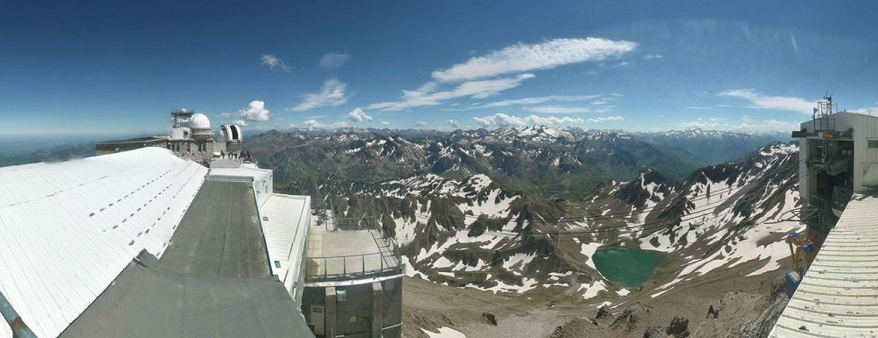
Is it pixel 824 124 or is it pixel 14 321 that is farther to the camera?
pixel 824 124

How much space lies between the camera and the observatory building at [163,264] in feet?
20.6

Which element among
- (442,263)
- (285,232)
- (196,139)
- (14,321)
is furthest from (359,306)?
(442,263)

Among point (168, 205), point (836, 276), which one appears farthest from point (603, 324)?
point (168, 205)

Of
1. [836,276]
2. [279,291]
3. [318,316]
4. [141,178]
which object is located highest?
[141,178]

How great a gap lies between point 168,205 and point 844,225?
20002 mm

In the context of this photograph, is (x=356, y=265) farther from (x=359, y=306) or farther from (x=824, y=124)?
(x=824, y=124)

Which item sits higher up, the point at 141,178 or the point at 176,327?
the point at 141,178

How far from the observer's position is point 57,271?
682 cm

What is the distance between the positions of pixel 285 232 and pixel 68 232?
9.64 metres

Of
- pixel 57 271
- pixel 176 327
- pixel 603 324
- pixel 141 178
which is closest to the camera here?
pixel 176 327

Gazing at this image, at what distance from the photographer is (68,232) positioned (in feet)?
27.0

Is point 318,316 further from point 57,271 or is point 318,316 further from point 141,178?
point 57,271

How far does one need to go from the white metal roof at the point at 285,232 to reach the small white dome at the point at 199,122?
62.9 ft

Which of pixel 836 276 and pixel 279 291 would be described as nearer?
pixel 836 276
